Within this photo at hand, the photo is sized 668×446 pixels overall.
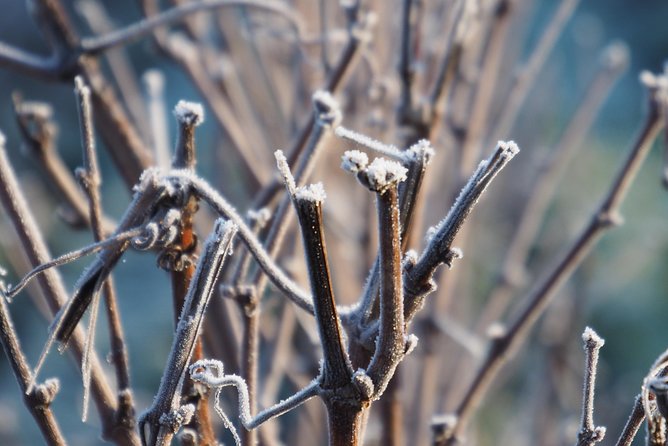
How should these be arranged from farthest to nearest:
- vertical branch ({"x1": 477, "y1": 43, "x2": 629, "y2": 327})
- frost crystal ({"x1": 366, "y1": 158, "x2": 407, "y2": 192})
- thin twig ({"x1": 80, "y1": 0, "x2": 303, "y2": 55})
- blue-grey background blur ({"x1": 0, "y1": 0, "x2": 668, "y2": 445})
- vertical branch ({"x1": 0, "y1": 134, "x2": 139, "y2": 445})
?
blue-grey background blur ({"x1": 0, "y1": 0, "x2": 668, "y2": 445}) → vertical branch ({"x1": 477, "y1": 43, "x2": 629, "y2": 327}) → thin twig ({"x1": 80, "y1": 0, "x2": 303, "y2": 55}) → vertical branch ({"x1": 0, "y1": 134, "x2": 139, "y2": 445}) → frost crystal ({"x1": 366, "y1": 158, "x2": 407, "y2": 192})

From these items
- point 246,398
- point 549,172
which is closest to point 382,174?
point 246,398

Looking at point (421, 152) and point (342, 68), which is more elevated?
point (342, 68)

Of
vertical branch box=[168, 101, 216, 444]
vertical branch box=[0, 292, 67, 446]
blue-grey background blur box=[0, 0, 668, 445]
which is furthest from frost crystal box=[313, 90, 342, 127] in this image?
blue-grey background blur box=[0, 0, 668, 445]

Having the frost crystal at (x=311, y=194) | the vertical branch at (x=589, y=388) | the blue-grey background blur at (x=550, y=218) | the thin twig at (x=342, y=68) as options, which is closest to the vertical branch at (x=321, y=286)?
the frost crystal at (x=311, y=194)

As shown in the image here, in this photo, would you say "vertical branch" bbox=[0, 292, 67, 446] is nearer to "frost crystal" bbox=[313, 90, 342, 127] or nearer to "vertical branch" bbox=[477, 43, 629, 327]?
"frost crystal" bbox=[313, 90, 342, 127]

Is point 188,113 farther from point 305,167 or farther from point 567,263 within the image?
point 567,263
